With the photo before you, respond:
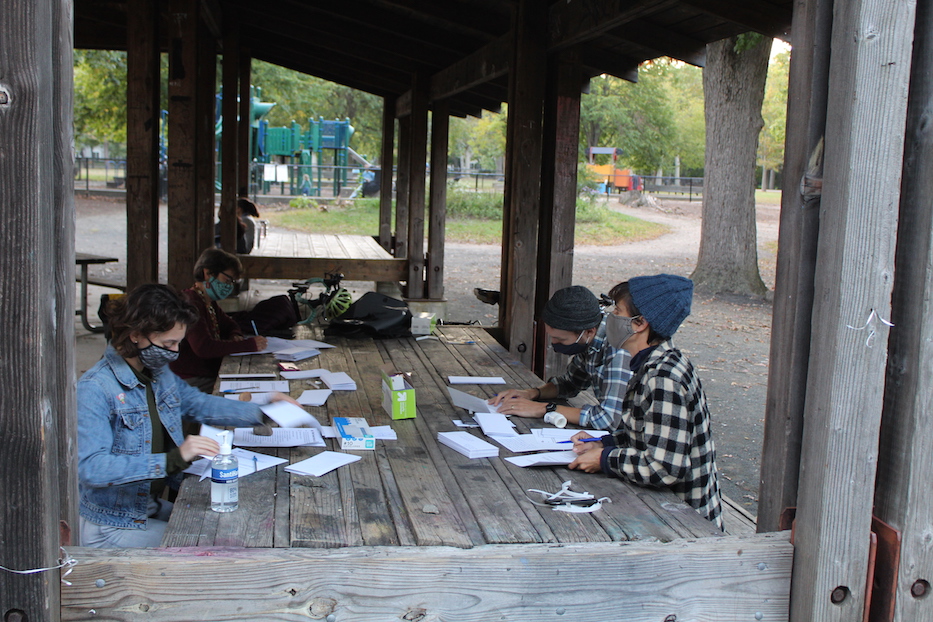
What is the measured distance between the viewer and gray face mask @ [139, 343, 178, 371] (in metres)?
3.09

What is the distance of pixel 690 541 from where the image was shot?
248 cm

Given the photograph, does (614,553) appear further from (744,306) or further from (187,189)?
(744,306)

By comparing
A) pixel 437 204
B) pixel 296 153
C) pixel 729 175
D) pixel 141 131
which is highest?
pixel 296 153

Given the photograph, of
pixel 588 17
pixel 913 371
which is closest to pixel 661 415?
pixel 913 371

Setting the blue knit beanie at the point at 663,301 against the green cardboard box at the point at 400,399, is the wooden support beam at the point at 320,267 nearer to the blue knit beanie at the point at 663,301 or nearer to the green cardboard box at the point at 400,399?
the green cardboard box at the point at 400,399

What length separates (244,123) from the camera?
41.2ft

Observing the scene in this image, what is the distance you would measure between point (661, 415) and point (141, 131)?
4533 millimetres

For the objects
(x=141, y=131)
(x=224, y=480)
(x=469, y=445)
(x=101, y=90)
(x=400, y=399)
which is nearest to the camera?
(x=224, y=480)

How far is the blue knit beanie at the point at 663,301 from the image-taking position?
3.29m

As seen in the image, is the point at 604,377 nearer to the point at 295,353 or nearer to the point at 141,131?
the point at 295,353

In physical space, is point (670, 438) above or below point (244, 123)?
below

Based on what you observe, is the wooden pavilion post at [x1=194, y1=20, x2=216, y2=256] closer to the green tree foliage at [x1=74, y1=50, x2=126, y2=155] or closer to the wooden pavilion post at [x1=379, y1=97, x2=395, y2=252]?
the wooden pavilion post at [x1=379, y1=97, x2=395, y2=252]

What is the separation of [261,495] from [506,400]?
1616 millimetres

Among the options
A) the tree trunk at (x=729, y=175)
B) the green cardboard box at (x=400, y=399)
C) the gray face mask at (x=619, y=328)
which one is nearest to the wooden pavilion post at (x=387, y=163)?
the tree trunk at (x=729, y=175)
